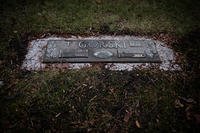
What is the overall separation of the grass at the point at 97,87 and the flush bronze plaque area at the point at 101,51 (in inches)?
10.1

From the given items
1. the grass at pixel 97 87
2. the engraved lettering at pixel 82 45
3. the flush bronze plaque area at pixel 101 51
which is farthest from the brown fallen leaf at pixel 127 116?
the engraved lettering at pixel 82 45

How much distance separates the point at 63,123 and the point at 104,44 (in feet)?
5.88

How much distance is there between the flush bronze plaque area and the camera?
15.5 ft

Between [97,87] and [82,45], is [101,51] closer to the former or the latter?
[82,45]

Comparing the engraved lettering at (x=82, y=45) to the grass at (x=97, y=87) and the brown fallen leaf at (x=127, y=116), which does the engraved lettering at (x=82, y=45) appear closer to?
the grass at (x=97, y=87)

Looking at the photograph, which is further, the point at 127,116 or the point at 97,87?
the point at 97,87

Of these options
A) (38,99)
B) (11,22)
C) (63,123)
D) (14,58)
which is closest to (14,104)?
(38,99)

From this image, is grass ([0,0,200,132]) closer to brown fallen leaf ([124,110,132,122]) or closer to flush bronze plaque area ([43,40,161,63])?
brown fallen leaf ([124,110,132,122])

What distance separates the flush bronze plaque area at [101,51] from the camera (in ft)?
15.5

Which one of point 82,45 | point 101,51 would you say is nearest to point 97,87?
point 101,51

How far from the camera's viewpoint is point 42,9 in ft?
20.3

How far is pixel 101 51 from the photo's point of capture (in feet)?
16.0

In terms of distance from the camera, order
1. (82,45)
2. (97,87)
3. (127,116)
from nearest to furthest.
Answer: (127,116) → (97,87) → (82,45)

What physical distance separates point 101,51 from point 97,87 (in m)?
0.80
